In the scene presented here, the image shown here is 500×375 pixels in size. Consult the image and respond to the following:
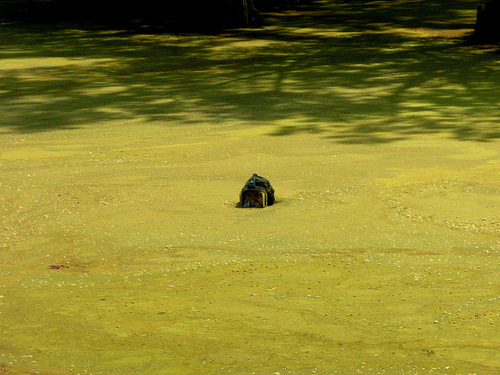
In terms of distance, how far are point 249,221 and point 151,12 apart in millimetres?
9434

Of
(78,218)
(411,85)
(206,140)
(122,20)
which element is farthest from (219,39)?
(78,218)

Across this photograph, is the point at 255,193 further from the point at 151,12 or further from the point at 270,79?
the point at 151,12

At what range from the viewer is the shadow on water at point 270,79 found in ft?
19.1

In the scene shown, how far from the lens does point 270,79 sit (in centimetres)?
736

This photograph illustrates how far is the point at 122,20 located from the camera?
1223cm

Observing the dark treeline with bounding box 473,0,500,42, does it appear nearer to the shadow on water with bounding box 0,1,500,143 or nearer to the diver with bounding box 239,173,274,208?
the shadow on water with bounding box 0,1,500,143

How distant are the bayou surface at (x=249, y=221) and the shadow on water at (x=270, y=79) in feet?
0.12

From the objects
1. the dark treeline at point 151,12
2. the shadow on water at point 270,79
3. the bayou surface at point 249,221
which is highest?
the dark treeline at point 151,12

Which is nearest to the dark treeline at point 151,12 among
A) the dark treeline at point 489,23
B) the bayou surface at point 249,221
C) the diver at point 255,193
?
the dark treeline at point 489,23

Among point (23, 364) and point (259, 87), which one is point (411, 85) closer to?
point (259, 87)

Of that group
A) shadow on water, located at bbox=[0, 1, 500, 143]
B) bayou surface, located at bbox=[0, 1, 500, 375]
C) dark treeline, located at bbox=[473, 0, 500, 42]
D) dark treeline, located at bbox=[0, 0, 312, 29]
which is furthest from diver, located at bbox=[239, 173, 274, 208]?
dark treeline, located at bbox=[0, 0, 312, 29]

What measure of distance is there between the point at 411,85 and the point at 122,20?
6.41 meters

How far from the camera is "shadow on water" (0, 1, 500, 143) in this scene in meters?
5.84

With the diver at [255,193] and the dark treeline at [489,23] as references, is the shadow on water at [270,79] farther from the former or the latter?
the diver at [255,193]
